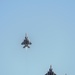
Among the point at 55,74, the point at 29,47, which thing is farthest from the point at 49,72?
the point at 29,47

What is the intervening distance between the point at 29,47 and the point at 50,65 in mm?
8746

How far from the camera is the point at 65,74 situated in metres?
87.5

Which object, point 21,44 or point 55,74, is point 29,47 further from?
point 55,74

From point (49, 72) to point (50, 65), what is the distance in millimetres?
2701

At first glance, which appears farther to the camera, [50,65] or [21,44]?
[21,44]

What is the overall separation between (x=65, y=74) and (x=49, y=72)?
369cm

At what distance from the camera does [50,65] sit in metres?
85.2

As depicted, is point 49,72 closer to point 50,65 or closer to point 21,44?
point 50,65

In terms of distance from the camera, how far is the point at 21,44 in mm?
91562

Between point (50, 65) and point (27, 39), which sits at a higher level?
point (27, 39)

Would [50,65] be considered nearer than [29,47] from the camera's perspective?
Yes

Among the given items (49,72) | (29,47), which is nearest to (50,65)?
(49,72)

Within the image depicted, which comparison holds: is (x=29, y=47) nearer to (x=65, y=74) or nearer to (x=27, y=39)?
(x=27, y=39)

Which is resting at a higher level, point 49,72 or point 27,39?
point 27,39
